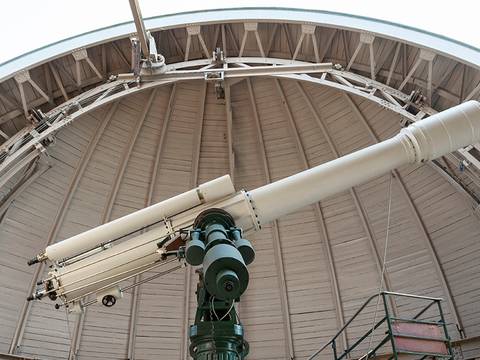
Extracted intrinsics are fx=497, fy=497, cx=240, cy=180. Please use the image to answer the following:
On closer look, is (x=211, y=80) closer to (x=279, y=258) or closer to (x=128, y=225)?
(x=279, y=258)

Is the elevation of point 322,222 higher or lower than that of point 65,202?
lower

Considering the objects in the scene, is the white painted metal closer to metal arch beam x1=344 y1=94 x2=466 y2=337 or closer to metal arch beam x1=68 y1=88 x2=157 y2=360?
metal arch beam x1=344 y1=94 x2=466 y2=337

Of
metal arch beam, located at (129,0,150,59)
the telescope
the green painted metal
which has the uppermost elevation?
metal arch beam, located at (129,0,150,59)

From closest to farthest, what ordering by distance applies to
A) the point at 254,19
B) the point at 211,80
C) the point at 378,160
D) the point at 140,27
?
the point at 378,160 → the point at 140,27 → the point at 211,80 → the point at 254,19

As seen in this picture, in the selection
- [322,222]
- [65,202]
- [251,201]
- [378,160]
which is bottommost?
[251,201]

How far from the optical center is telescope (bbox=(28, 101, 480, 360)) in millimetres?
6176

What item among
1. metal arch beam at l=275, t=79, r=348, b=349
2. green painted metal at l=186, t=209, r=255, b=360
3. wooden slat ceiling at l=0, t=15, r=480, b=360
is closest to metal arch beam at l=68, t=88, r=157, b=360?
wooden slat ceiling at l=0, t=15, r=480, b=360

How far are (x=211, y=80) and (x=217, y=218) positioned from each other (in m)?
7.43

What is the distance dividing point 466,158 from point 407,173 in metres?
3.80

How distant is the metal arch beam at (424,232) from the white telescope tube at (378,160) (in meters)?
7.86

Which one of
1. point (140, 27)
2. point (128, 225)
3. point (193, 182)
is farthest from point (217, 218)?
point (193, 182)

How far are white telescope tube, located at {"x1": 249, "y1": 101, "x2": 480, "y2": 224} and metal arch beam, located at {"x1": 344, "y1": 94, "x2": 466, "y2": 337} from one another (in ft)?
25.8

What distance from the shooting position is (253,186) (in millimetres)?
16547

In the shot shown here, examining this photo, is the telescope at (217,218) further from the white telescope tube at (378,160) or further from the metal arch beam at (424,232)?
the metal arch beam at (424,232)
